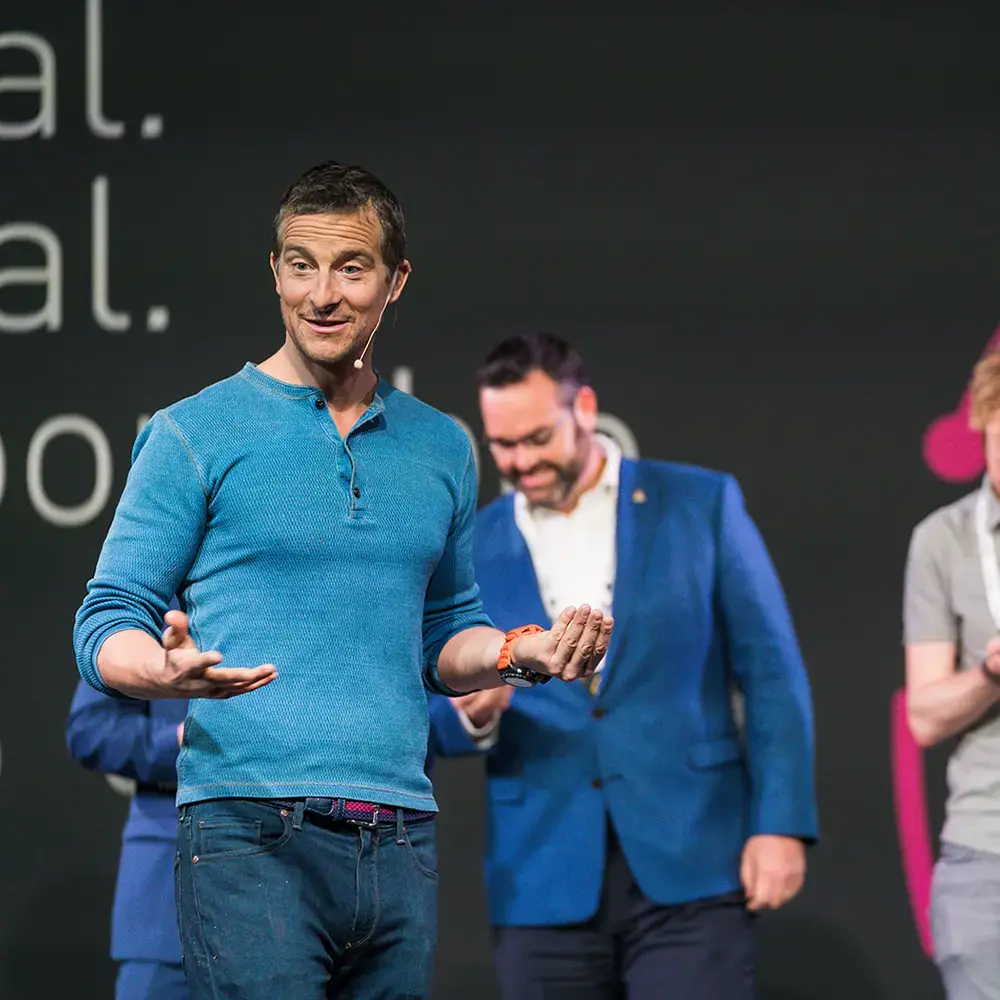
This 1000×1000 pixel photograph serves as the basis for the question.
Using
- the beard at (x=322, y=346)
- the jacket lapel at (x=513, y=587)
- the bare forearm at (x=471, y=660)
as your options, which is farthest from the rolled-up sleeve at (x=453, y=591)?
the jacket lapel at (x=513, y=587)

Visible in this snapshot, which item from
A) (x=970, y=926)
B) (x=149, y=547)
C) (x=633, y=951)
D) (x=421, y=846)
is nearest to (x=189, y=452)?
(x=149, y=547)

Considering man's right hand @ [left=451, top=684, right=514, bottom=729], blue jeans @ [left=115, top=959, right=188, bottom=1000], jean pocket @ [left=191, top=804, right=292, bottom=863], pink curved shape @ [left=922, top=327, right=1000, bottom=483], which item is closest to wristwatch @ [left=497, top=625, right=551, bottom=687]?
jean pocket @ [left=191, top=804, right=292, bottom=863]

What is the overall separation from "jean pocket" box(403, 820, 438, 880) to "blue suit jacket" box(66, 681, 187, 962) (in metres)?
1.05

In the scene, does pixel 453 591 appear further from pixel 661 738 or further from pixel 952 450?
pixel 952 450

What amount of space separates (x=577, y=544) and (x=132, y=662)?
6.11 ft

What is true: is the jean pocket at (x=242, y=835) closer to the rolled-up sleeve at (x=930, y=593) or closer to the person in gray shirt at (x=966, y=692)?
the person in gray shirt at (x=966, y=692)

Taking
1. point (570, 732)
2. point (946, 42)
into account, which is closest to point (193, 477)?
point (570, 732)

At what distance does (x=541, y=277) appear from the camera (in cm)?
454

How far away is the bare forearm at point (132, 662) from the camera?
1.98 m

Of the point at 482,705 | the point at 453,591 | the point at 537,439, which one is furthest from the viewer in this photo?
the point at 537,439

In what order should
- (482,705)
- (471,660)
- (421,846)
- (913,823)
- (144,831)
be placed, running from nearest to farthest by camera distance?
(421,846), (471,660), (144,831), (482,705), (913,823)

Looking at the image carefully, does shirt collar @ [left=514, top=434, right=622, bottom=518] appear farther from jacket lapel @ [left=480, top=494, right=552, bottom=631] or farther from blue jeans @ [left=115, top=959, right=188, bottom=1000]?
blue jeans @ [left=115, top=959, right=188, bottom=1000]

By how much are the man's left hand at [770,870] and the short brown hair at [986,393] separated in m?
0.93

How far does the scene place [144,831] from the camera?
3.31 m
